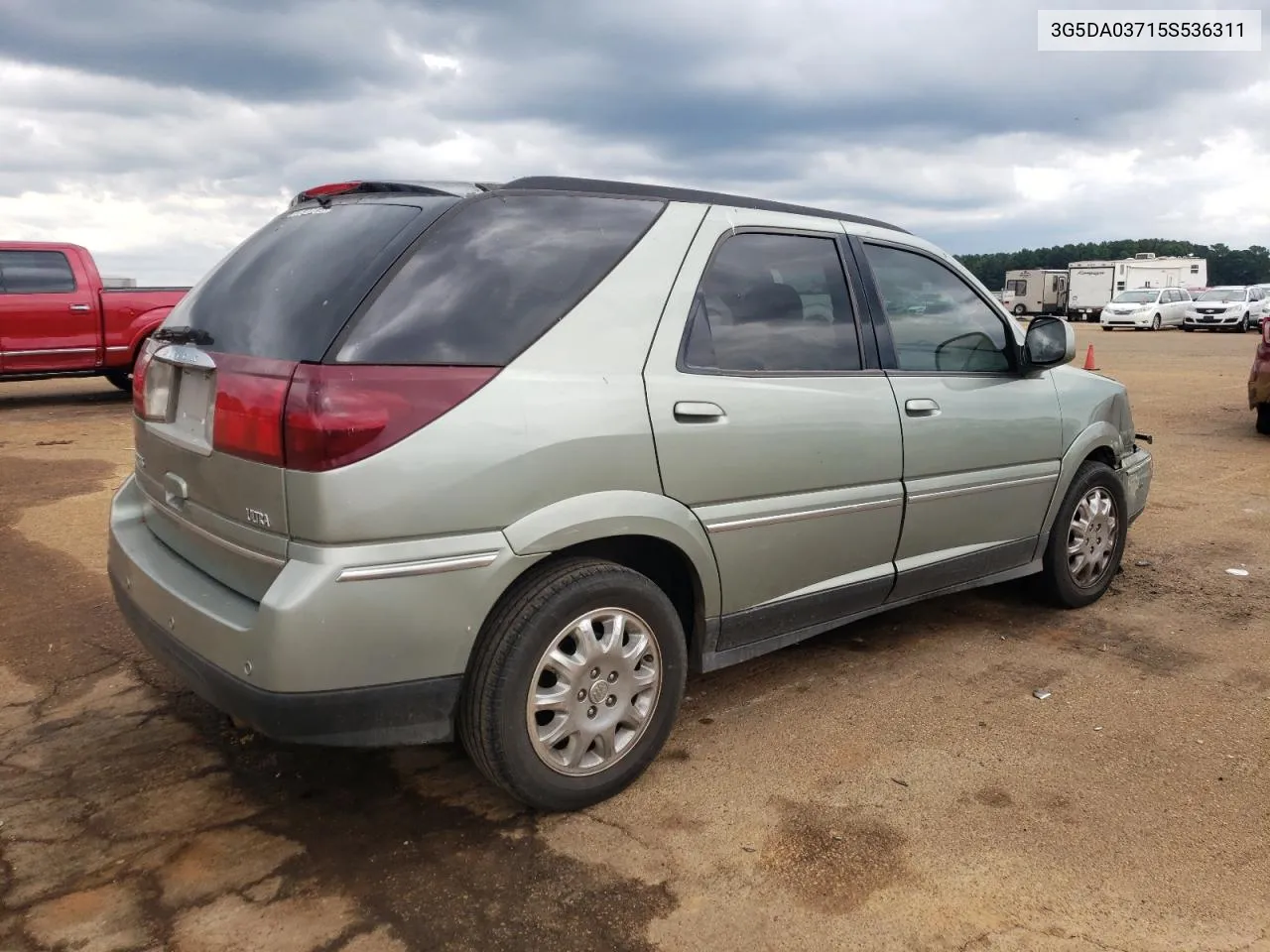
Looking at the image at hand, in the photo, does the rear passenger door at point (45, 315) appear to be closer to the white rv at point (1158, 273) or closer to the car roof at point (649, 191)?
the car roof at point (649, 191)

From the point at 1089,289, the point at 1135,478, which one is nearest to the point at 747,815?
the point at 1135,478

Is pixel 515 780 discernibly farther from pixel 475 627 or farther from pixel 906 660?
pixel 906 660

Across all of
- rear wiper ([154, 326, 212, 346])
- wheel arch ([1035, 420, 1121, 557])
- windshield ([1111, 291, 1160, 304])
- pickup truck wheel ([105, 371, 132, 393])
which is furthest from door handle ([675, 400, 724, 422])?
windshield ([1111, 291, 1160, 304])

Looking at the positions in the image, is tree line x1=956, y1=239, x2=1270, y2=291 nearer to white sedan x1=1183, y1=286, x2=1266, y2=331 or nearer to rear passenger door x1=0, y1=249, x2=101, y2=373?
white sedan x1=1183, y1=286, x2=1266, y2=331

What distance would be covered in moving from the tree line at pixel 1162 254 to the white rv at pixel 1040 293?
40.0 m

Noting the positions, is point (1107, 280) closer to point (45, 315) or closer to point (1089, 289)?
point (1089, 289)

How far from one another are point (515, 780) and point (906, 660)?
6.51 feet

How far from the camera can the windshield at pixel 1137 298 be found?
108 ft

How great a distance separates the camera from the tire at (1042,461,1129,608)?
4512 mm

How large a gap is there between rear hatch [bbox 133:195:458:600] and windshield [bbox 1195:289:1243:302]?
34.9m

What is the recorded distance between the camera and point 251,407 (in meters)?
2.49

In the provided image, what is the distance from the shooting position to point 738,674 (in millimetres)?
3959

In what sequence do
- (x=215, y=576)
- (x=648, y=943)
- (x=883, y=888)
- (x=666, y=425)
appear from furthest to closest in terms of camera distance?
(x=666, y=425)
(x=215, y=576)
(x=883, y=888)
(x=648, y=943)

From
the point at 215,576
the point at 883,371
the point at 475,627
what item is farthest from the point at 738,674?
the point at 215,576
